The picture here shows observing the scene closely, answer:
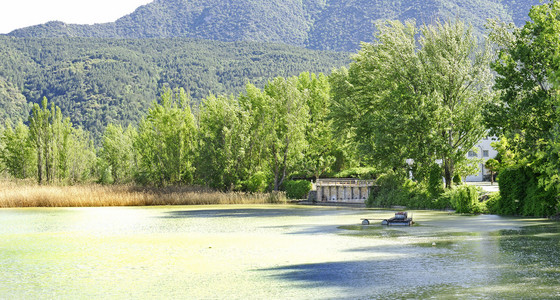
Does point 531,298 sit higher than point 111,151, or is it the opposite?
point 111,151

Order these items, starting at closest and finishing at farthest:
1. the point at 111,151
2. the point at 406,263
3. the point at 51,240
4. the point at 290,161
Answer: the point at 406,263
the point at 51,240
the point at 290,161
the point at 111,151

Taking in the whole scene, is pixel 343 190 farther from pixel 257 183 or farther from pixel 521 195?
pixel 521 195

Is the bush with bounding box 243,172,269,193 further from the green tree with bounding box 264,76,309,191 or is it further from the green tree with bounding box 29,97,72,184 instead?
the green tree with bounding box 29,97,72,184

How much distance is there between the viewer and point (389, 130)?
42.1 metres

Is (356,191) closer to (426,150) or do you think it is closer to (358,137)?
(358,137)

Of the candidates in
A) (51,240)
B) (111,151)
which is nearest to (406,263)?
Result: (51,240)

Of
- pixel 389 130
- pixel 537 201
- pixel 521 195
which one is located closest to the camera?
pixel 537 201

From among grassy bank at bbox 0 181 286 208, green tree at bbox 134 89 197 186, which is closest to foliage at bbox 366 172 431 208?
grassy bank at bbox 0 181 286 208

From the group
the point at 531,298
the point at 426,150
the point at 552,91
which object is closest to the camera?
the point at 531,298

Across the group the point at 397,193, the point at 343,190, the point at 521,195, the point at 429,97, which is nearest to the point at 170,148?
the point at 343,190

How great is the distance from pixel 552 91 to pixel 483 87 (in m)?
13.2

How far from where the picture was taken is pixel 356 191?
5375 cm

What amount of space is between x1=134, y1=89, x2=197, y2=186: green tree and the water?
→ 3493cm

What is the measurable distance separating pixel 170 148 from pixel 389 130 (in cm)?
2823
